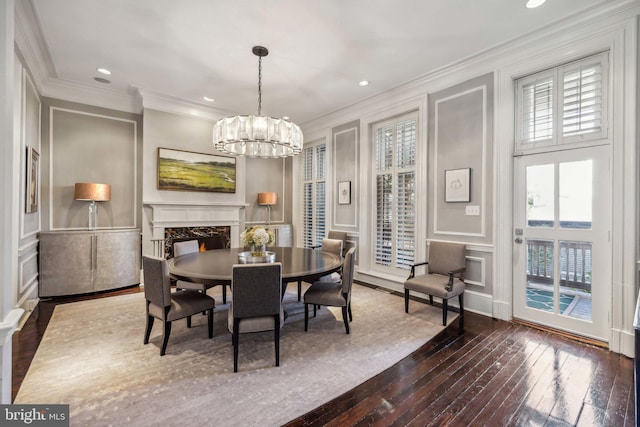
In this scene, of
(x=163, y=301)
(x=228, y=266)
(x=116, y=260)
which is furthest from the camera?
(x=116, y=260)

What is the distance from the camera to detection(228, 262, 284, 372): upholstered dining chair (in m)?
2.21

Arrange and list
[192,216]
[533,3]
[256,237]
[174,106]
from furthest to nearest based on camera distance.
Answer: [192,216] → [174,106] → [256,237] → [533,3]

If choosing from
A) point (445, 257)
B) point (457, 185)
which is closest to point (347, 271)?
point (445, 257)

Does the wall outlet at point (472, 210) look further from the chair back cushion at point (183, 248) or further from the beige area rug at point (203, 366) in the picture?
the chair back cushion at point (183, 248)

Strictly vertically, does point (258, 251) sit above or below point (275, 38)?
below

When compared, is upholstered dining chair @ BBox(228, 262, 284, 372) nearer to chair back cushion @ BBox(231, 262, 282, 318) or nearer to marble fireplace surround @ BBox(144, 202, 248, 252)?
chair back cushion @ BBox(231, 262, 282, 318)

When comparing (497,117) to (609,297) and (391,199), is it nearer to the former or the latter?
(391,199)

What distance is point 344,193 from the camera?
529 cm

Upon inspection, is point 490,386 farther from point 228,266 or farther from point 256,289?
point 228,266

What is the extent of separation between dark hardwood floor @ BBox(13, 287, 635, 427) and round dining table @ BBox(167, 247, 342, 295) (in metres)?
0.98

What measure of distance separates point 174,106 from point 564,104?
542cm

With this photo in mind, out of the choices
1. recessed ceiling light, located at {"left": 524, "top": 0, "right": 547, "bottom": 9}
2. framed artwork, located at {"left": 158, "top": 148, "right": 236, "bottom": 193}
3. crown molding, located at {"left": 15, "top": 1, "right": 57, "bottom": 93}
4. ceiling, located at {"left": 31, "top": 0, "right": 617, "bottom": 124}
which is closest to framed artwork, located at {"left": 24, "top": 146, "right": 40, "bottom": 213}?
crown molding, located at {"left": 15, "top": 1, "right": 57, "bottom": 93}

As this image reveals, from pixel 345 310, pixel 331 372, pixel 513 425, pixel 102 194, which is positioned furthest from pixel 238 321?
pixel 102 194

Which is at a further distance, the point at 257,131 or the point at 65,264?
the point at 65,264
